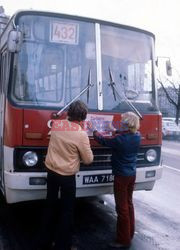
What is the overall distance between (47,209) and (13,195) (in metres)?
0.53

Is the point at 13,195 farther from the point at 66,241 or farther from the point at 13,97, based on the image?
the point at 13,97

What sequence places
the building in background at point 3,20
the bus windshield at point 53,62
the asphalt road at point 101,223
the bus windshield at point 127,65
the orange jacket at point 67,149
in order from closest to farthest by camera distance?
the orange jacket at point 67,149 → the bus windshield at point 53,62 → the asphalt road at point 101,223 → the bus windshield at point 127,65 → the building in background at point 3,20

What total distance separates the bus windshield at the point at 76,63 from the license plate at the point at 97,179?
929mm

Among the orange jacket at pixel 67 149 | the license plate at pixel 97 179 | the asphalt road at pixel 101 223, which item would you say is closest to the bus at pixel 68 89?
the license plate at pixel 97 179

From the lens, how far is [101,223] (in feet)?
20.4

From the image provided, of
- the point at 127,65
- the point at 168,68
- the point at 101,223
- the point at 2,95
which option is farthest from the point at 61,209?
the point at 168,68

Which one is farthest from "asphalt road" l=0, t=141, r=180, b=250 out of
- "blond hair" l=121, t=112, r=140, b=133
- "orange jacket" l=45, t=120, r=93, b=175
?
"blond hair" l=121, t=112, r=140, b=133

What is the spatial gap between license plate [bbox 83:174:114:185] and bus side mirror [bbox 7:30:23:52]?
1907mm

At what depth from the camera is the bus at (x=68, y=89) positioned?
512 cm

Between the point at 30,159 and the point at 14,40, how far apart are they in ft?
4.98

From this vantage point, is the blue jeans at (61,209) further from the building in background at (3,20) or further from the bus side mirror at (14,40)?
the building in background at (3,20)

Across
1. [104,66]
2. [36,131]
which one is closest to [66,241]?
[36,131]

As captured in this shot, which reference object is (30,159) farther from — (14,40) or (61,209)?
(14,40)

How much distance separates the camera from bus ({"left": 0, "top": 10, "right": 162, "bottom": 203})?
512 cm
